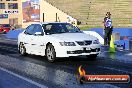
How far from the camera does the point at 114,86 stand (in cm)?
848

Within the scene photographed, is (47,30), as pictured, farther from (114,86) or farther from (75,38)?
(114,86)

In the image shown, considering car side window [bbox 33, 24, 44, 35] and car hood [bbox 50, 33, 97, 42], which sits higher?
car side window [bbox 33, 24, 44, 35]

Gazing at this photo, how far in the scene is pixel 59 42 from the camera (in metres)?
13.0

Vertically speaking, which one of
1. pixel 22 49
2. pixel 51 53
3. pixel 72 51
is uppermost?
pixel 72 51

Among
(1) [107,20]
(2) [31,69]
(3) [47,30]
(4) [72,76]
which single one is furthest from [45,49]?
(1) [107,20]

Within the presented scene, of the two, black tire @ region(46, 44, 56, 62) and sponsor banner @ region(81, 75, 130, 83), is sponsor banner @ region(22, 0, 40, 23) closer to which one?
black tire @ region(46, 44, 56, 62)

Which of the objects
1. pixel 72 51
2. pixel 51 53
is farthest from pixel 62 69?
pixel 51 53

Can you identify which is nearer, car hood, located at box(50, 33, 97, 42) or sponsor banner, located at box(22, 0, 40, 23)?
car hood, located at box(50, 33, 97, 42)

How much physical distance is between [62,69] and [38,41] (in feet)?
9.67

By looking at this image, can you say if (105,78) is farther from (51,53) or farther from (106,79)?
(51,53)

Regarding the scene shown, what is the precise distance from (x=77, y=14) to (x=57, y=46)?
38.9m

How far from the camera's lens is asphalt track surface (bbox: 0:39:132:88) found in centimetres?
906

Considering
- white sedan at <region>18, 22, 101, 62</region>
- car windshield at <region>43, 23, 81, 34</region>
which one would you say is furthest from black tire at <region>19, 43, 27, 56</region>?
car windshield at <region>43, 23, 81, 34</region>

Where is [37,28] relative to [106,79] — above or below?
above
